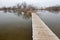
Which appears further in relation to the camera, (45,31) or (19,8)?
(19,8)

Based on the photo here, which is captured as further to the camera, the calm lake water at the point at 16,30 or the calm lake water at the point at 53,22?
the calm lake water at the point at 53,22

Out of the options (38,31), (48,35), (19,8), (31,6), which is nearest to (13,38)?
(38,31)

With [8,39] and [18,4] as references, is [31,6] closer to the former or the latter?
[18,4]

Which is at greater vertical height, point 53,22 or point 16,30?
point 16,30

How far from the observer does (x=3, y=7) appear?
68.5 ft

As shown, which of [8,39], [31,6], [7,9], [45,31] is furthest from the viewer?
[7,9]

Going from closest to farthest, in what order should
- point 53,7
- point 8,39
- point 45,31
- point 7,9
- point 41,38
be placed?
point 41,38
point 45,31
point 8,39
point 53,7
point 7,9

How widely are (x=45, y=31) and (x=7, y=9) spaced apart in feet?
52.6

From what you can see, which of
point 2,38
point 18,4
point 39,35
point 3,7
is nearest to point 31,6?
point 18,4

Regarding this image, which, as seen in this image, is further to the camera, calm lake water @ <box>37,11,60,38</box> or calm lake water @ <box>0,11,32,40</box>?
calm lake water @ <box>37,11,60,38</box>

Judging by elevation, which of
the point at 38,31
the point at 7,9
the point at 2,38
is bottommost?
the point at 7,9

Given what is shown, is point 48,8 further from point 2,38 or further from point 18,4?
point 2,38

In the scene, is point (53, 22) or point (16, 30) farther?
point (53, 22)

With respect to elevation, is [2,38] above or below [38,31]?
below
